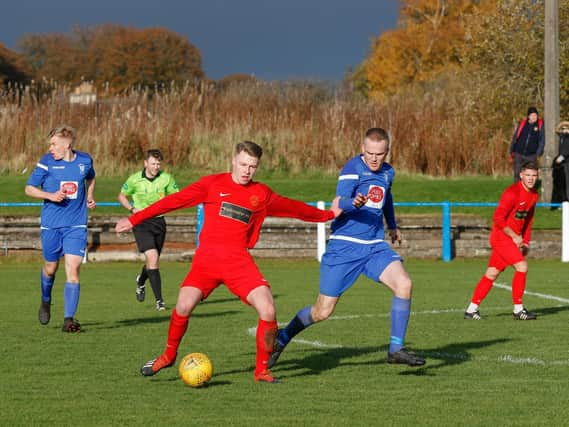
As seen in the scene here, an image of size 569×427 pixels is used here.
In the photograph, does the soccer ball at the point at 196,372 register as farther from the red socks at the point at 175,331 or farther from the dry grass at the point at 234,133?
the dry grass at the point at 234,133

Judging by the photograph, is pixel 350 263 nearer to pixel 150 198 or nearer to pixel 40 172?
pixel 40 172

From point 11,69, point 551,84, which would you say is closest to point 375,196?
point 551,84

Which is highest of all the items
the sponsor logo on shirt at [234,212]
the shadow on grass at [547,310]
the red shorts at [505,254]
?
the sponsor logo on shirt at [234,212]

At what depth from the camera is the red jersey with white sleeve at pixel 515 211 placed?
13.1 meters

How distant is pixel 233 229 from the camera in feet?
28.9

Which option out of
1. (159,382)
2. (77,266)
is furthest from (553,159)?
(159,382)

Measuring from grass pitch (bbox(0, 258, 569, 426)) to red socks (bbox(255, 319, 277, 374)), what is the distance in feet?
0.66

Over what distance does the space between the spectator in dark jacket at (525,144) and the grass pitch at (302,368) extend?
9329 mm

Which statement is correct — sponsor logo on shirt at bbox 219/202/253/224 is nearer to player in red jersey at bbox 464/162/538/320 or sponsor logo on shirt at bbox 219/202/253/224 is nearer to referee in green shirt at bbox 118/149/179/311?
player in red jersey at bbox 464/162/538/320

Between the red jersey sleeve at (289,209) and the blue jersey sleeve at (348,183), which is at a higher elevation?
the blue jersey sleeve at (348,183)

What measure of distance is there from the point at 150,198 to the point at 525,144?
511 inches

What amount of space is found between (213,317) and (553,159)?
1421 cm

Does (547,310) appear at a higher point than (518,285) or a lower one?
lower

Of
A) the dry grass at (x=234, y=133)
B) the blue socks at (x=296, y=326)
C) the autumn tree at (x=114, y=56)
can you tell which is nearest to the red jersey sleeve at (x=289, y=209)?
the blue socks at (x=296, y=326)
